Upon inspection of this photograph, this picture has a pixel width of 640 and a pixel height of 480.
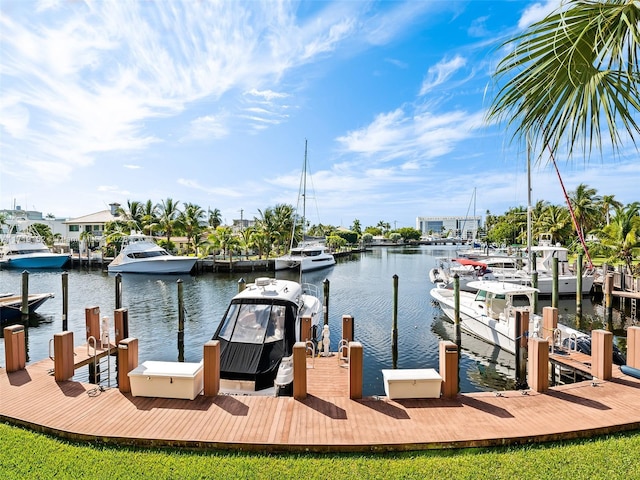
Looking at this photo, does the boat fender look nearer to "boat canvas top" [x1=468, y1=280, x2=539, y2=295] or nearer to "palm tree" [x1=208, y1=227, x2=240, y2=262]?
"boat canvas top" [x1=468, y1=280, x2=539, y2=295]

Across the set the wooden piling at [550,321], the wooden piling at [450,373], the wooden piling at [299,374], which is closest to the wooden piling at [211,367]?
the wooden piling at [299,374]

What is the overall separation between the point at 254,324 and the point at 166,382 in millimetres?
3184

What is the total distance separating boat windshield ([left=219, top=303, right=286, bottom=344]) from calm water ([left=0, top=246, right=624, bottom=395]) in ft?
12.4

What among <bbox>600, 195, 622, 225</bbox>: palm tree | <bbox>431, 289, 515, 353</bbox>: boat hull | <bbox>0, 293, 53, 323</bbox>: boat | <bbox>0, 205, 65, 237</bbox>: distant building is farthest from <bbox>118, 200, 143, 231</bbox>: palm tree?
<bbox>600, 195, 622, 225</bbox>: palm tree

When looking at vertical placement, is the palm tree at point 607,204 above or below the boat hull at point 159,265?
above

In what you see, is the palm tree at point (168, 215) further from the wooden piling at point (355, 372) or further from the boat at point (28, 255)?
the wooden piling at point (355, 372)

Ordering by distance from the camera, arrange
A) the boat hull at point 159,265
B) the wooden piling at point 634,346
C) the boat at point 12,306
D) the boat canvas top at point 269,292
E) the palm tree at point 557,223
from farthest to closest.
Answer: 1. the palm tree at point 557,223
2. the boat hull at point 159,265
3. the boat at point 12,306
4. the boat canvas top at point 269,292
5. the wooden piling at point 634,346

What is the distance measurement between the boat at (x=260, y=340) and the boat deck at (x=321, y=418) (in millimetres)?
1156

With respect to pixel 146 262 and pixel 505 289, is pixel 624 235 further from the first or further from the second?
pixel 146 262

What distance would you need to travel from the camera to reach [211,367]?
7094 millimetres

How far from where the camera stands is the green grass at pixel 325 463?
489 centimetres

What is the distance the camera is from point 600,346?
8031mm

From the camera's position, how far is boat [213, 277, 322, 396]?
8.34 m

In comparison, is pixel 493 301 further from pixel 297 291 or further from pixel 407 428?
pixel 407 428
